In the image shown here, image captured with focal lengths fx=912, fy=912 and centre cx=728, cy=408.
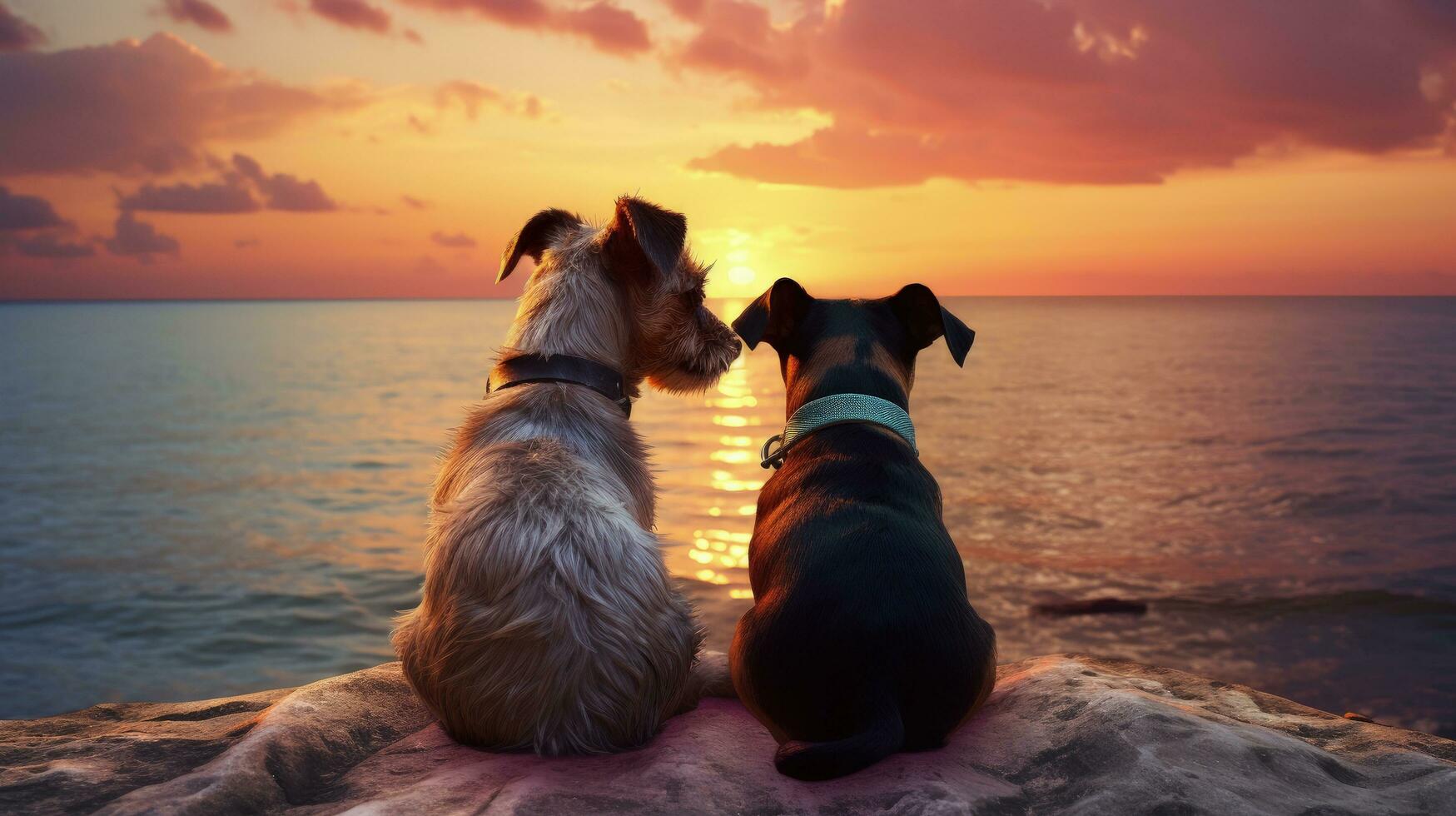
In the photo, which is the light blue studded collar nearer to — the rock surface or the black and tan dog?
the black and tan dog

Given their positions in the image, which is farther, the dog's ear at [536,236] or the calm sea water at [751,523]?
the calm sea water at [751,523]

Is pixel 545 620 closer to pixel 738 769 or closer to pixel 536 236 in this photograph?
pixel 738 769

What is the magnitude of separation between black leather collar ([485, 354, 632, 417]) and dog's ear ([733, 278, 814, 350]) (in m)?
0.80

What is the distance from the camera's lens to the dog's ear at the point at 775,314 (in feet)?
16.6

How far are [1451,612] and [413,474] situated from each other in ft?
70.7

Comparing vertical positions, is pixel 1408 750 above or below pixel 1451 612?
above

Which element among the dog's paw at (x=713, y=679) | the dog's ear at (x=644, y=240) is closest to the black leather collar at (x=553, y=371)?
the dog's ear at (x=644, y=240)

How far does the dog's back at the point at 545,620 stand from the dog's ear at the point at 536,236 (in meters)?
1.85

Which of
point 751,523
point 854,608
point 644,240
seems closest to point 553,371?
point 644,240

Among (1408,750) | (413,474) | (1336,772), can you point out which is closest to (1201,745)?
(1336,772)

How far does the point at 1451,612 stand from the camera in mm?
13422

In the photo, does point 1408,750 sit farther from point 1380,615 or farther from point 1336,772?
point 1380,615

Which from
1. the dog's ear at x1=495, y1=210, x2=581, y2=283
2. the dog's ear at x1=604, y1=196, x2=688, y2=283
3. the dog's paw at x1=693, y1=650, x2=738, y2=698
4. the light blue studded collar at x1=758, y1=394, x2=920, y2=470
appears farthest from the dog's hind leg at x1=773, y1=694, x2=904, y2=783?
the dog's ear at x1=495, y1=210, x2=581, y2=283

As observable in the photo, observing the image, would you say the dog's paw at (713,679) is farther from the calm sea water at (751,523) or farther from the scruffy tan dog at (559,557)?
the calm sea water at (751,523)
